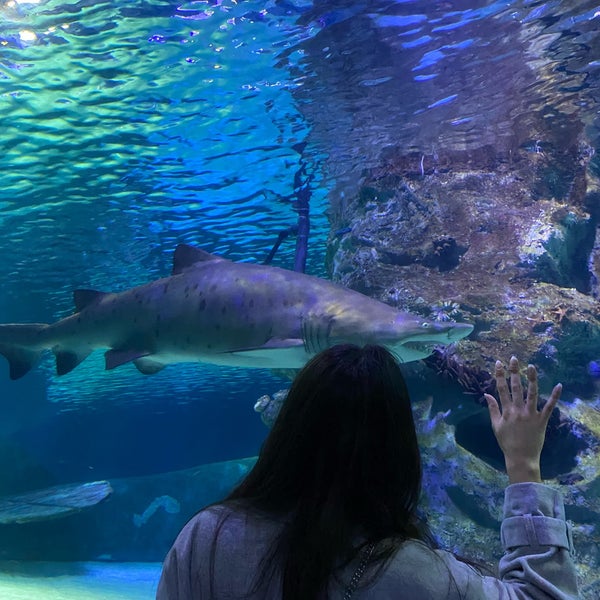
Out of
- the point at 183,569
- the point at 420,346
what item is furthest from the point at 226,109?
the point at 183,569

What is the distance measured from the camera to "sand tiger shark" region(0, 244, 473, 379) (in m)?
4.96

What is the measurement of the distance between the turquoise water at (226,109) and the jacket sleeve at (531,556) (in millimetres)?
5453

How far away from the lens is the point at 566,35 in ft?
30.1

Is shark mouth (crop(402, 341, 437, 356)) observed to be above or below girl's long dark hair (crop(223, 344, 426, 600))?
below

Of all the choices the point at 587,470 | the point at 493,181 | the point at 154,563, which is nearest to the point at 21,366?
the point at 587,470

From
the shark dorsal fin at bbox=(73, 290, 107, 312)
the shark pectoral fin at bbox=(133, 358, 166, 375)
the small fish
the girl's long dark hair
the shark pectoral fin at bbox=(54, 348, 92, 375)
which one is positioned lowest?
the small fish

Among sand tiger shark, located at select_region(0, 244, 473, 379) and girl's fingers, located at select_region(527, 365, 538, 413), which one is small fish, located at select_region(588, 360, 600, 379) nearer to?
sand tiger shark, located at select_region(0, 244, 473, 379)

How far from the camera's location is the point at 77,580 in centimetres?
1245

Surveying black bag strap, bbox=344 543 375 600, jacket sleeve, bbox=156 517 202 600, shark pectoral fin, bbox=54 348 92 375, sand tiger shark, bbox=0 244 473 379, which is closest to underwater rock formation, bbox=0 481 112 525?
shark pectoral fin, bbox=54 348 92 375

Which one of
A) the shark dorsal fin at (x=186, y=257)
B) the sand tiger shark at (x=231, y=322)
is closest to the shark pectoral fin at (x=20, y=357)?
the sand tiger shark at (x=231, y=322)

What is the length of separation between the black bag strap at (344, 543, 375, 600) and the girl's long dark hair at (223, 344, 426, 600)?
0.05 m

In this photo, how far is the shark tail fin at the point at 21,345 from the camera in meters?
6.81

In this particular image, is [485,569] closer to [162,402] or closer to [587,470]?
[587,470]

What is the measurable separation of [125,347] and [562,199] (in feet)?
28.4
